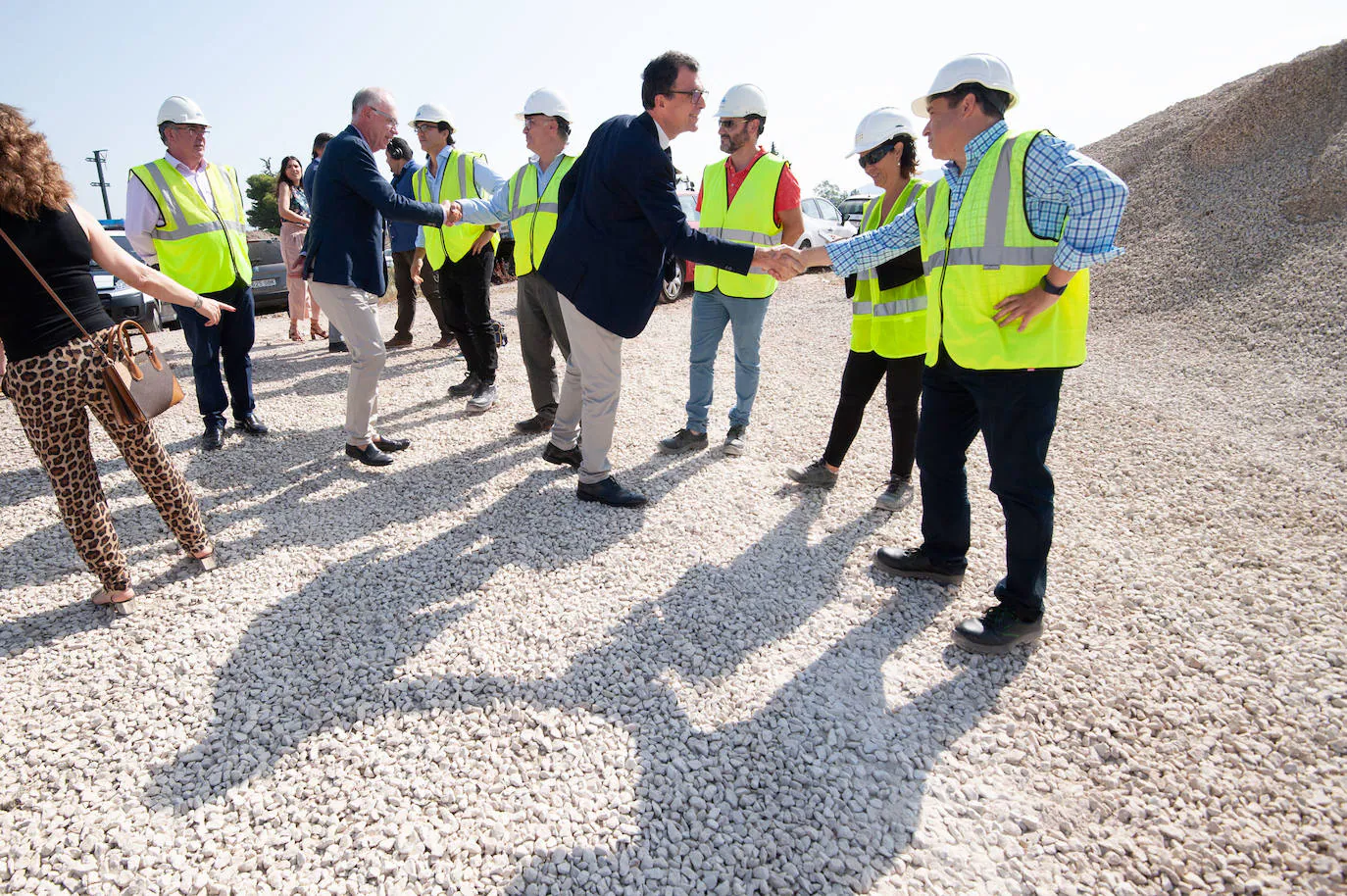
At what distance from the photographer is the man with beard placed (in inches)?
167

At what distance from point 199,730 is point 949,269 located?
309cm

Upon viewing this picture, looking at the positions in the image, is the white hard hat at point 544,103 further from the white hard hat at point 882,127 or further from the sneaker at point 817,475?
the sneaker at point 817,475

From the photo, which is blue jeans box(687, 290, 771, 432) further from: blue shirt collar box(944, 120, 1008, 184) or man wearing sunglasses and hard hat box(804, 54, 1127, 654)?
blue shirt collar box(944, 120, 1008, 184)

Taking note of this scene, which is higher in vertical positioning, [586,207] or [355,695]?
[586,207]

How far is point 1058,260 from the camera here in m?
2.27

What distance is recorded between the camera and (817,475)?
4285mm

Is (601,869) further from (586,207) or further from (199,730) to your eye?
(586,207)

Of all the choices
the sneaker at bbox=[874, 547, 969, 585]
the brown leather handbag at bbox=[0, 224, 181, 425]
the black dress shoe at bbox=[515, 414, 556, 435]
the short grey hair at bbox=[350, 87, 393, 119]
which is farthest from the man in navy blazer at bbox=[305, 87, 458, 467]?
the sneaker at bbox=[874, 547, 969, 585]

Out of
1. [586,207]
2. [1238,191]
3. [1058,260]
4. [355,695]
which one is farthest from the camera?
[1238,191]

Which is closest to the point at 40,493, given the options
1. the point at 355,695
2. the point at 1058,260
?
the point at 355,695

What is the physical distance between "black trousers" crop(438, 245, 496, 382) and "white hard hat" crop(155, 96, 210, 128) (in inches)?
74.6

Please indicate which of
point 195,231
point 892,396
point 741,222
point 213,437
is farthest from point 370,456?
point 892,396

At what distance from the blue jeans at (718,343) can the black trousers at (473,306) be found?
1.95 m

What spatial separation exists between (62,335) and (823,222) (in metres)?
13.6
